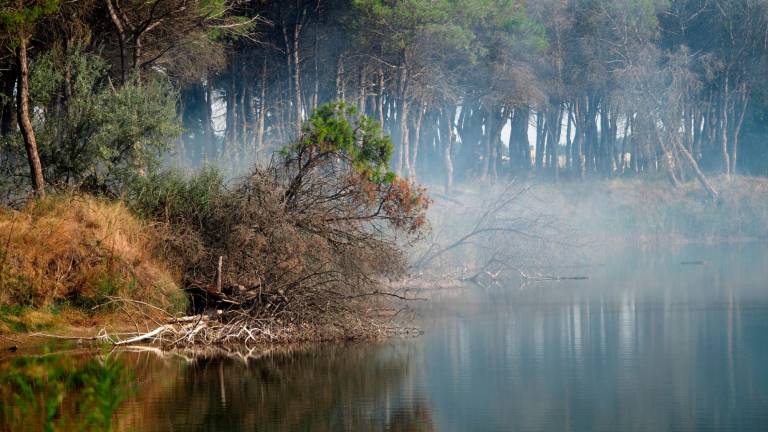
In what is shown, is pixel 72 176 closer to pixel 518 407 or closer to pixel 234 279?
pixel 234 279

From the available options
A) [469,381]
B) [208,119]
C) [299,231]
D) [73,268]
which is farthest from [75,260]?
[208,119]

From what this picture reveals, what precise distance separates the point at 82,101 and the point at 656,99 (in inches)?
1662

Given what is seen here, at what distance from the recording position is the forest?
19.9 meters

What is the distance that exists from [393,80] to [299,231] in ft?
91.7

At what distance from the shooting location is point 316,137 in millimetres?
22375

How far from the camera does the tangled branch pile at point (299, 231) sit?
65.2ft

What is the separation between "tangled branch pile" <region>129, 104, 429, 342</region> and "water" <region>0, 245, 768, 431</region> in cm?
130

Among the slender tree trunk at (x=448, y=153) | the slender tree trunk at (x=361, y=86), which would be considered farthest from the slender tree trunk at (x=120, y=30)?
the slender tree trunk at (x=448, y=153)

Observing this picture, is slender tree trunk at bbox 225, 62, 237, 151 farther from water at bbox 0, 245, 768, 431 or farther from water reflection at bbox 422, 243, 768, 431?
water at bbox 0, 245, 768, 431

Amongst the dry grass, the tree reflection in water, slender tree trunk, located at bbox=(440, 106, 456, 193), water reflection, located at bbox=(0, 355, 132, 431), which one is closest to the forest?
the dry grass

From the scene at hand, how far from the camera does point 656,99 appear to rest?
59000mm

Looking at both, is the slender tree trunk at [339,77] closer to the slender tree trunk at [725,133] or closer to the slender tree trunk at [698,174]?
the slender tree trunk at [698,174]

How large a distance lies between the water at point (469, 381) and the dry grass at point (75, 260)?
213 centimetres

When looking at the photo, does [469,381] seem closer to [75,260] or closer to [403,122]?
[75,260]
